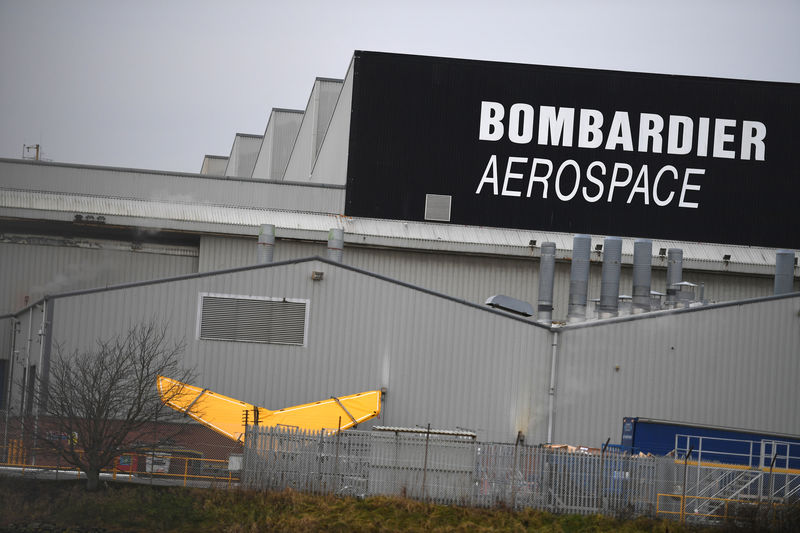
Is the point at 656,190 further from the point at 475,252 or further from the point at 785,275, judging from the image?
the point at 475,252

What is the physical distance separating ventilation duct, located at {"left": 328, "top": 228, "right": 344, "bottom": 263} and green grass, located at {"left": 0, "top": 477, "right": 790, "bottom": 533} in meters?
14.2

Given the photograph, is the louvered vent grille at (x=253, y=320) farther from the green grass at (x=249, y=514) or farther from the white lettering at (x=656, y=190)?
the white lettering at (x=656, y=190)

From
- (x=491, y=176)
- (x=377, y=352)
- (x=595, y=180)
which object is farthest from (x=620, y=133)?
(x=377, y=352)

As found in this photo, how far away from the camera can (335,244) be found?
126 feet

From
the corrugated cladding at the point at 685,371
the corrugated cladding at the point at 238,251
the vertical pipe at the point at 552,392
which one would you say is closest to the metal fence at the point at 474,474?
the vertical pipe at the point at 552,392

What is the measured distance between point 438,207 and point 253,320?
1289cm

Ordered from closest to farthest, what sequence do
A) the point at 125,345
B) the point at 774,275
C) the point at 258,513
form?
the point at 258,513
the point at 125,345
the point at 774,275

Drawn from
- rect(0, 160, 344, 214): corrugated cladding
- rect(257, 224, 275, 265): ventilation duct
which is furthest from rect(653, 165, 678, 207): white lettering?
rect(257, 224, 275, 265): ventilation duct

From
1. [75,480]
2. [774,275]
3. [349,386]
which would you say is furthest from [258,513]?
[774,275]

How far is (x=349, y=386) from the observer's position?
32.5m

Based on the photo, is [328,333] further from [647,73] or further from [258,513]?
[647,73]

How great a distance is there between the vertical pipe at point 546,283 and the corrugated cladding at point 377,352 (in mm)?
3446

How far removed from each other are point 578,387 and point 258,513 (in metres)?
13.0

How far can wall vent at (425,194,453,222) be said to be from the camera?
42.8m
